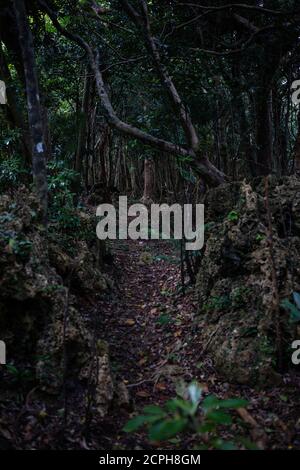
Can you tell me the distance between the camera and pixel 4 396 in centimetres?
352

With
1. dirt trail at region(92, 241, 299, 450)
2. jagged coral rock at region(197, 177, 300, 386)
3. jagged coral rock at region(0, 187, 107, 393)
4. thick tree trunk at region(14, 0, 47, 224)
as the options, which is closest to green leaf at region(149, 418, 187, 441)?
dirt trail at region(92, 241, 299, 450)

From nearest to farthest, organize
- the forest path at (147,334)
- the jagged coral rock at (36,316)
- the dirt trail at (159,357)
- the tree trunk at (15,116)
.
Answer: the dirt trail at (159,357)
the jagged coral rock at (36,316)
the forest path at (147,334)
the tree trunk at (15,116)

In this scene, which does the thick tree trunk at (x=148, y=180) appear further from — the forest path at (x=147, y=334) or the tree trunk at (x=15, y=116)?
the tree trunk at (x=15, y=116)

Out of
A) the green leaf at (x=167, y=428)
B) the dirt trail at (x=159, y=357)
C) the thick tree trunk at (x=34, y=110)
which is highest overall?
the thick tree trunk at (x=34, y=110)

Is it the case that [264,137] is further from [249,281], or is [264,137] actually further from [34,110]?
[34,110]

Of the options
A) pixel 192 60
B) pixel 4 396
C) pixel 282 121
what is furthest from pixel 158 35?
pixel 4 396

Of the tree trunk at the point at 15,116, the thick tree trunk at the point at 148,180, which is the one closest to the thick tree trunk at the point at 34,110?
the tree trunk at the point at 15,116

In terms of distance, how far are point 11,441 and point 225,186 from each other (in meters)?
4.61

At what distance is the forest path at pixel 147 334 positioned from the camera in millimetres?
4164

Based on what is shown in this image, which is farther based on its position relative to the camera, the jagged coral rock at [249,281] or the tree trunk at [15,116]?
the tree trunk at [15,116]

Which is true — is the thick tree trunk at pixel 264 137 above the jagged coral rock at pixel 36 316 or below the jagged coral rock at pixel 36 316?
above

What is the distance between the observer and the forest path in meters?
4.16

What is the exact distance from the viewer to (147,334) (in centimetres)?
548

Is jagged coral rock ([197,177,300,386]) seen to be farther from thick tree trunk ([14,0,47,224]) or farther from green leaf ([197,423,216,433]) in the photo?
thick tree trunk ([14,0,47,224])
